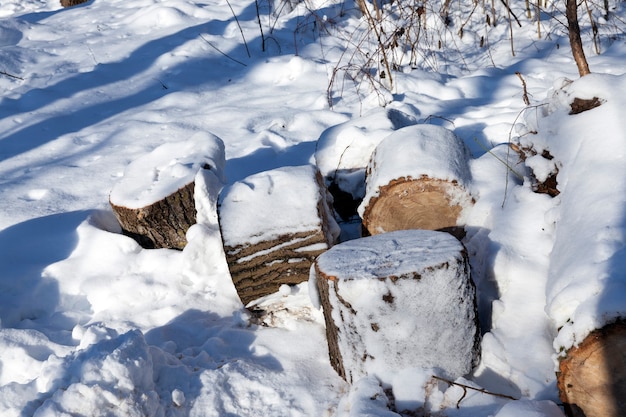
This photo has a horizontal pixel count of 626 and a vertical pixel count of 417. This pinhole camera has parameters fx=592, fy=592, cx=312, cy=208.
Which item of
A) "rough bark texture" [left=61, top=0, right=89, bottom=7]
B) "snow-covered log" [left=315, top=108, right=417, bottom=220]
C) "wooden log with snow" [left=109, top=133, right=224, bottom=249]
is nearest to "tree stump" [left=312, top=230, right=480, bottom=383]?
"snow-covered log" [left=315, top=108, right=417, bottom=220]

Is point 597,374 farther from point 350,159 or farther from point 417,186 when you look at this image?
point 350,159

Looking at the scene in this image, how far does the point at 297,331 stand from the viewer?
252cm

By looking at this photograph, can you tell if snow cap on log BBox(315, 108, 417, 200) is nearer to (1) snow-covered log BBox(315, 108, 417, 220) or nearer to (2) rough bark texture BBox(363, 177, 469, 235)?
(1) snow-covered log BBox(315, 108, 417, 220)

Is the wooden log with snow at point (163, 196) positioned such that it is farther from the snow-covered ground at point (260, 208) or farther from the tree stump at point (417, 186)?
the tree stump at point (417, 186)

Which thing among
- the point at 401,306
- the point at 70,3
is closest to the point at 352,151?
the point at 401,306

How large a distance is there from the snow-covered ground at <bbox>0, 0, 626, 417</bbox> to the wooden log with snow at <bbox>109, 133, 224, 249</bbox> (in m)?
0.09

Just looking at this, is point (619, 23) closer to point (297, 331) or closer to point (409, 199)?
point (409, 199)

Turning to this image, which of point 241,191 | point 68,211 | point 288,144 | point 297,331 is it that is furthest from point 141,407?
point 288,144

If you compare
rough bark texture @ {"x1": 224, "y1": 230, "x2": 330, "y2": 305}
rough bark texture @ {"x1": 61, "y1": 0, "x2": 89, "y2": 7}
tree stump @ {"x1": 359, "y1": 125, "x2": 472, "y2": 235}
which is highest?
rough bark texture @ {"x1": 61, "y1": 0, "x2": 89, "y2": 7}

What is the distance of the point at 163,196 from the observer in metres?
2.96

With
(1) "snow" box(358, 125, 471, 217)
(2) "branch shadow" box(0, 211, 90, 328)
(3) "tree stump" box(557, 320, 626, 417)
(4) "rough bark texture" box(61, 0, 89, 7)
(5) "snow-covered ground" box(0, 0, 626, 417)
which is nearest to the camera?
(3) "tree stump" box(557, 320, 626, 417)

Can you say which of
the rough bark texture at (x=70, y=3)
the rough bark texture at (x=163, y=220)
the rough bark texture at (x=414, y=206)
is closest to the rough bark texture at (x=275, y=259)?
the rough bark texture at (x=414, y=206)

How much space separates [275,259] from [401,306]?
0.79 metres

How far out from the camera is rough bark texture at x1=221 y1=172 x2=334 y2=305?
2562 mm
